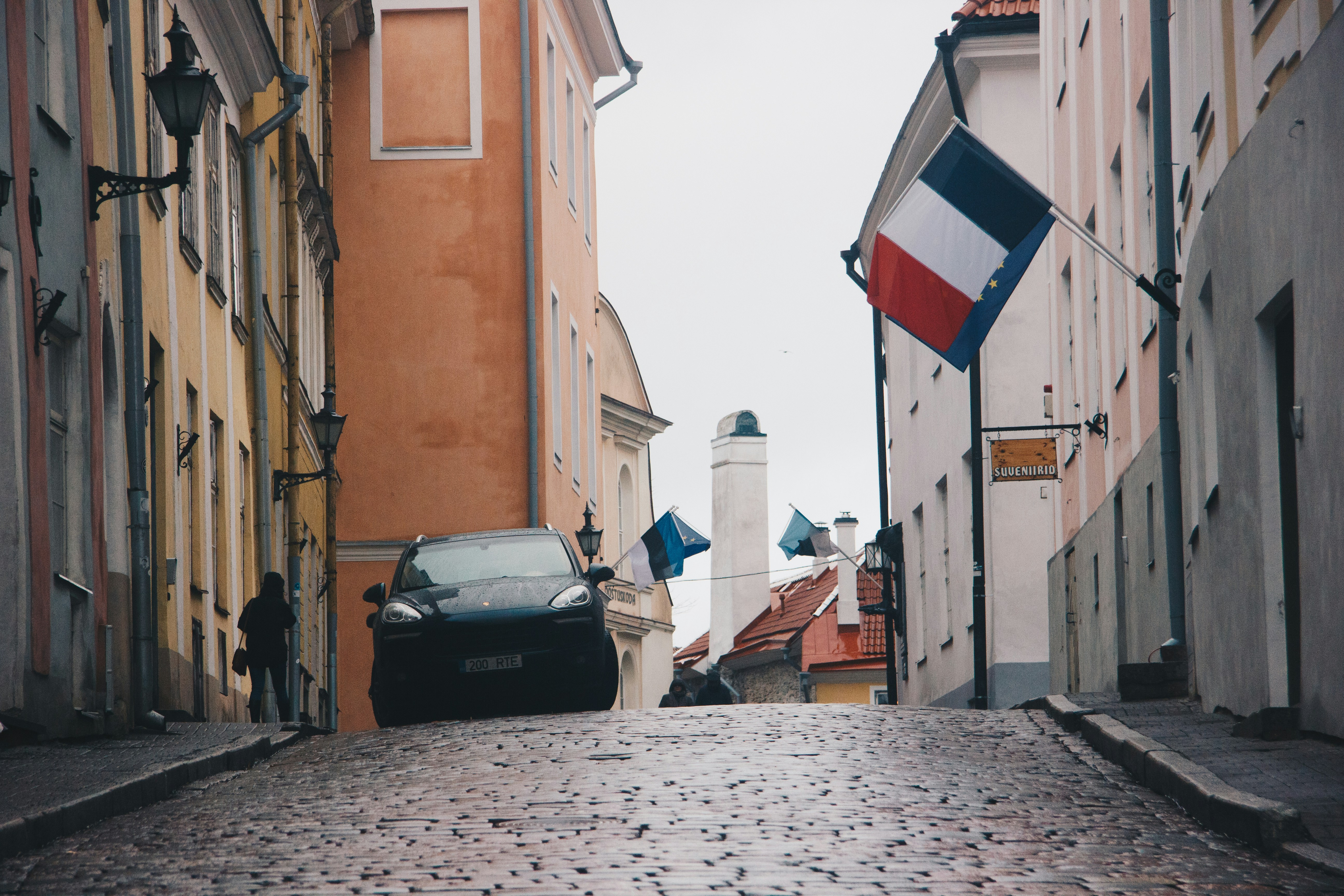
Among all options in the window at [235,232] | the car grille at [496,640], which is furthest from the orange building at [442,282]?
the car grille at [496,640]

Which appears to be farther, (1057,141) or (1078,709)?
(1057,141)

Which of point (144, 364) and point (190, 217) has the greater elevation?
point (190, 217)

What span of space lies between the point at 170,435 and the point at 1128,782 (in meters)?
9.86

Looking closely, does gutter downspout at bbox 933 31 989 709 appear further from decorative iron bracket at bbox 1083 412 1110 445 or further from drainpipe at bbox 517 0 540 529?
drainpipe at bbox 517 0 540 529

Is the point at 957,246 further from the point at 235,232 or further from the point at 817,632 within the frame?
the point at 817,632

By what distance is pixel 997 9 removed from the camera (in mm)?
29359

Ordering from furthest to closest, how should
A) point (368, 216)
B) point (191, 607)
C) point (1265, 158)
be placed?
point (368, 216) < point (191, 607) < point (1265, 158)

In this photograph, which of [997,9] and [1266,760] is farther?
[997,9]

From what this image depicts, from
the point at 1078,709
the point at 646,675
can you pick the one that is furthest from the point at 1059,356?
the point at 646,675

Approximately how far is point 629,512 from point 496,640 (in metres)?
29.8

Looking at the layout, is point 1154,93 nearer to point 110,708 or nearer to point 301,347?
point 110,708

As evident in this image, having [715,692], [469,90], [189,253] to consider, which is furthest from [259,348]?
[469,90]

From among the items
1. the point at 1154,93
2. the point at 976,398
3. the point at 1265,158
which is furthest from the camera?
the point at 976,398

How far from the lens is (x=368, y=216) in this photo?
33969 mm
